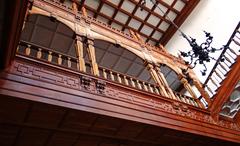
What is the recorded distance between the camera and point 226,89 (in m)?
7.12

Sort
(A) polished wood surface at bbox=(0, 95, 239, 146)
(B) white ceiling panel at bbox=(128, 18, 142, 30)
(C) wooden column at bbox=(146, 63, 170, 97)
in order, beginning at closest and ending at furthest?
(A) polished wood surface at bbox=(0, 95, 239, 146) < (C) wooden column at bbox=(146, 63, 170, 97) < (B) white ceiling panel at bbox=(128, 18, 142, 30)

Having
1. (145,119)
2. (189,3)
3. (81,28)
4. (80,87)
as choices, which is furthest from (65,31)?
(189,3)

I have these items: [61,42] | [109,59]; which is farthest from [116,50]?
[61,42]

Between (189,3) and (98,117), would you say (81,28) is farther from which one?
(189,3)

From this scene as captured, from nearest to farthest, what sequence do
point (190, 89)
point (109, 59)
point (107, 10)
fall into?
1. point (190, 89)
2. point (109, 59)
3. point (107, 10)

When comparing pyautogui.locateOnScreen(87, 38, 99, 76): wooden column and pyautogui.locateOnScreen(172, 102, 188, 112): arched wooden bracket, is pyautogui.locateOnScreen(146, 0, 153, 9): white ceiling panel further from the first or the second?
pyautogui.locateOnScreen(172, 102, 188, 112): arched wooden bracket

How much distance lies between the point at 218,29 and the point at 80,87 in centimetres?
753

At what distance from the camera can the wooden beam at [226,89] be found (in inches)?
276

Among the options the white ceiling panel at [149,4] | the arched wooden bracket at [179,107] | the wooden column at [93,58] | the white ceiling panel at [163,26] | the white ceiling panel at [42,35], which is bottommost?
the white ceiling panel at [42,35]

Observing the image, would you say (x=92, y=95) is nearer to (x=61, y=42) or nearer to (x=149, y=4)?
(x=61, y=42)

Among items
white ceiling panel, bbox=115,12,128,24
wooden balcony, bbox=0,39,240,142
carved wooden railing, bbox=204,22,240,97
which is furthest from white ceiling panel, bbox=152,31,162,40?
wooden balcony, bbox=0,39,240,142

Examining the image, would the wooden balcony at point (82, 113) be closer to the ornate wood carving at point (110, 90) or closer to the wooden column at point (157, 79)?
the ornate wood carving at point (110, 90)

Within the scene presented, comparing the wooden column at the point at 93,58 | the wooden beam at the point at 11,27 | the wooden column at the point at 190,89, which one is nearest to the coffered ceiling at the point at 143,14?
the wooden column at the point at 190,89

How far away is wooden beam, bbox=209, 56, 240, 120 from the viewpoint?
7.00 meters
